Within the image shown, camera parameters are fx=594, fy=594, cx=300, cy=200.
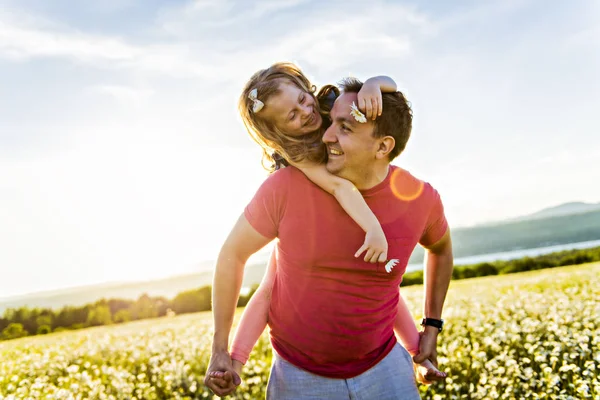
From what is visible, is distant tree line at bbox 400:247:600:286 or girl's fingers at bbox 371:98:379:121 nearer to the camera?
girl's fingers at bbox 371:98:379:121

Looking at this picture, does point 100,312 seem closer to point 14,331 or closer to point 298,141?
point 14,331

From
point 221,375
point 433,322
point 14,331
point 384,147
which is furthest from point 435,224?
point 14,331

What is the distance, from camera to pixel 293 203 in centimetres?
313

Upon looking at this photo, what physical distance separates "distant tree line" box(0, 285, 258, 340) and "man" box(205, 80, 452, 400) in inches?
875

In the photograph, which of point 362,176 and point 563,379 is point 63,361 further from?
point 362,176

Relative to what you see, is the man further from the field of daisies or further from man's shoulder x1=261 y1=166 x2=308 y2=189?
the field of daisies

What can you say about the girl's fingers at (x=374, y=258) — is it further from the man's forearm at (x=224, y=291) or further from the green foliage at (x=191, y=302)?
the green foliage at (x=191, y=302)

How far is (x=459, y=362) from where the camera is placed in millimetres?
8422

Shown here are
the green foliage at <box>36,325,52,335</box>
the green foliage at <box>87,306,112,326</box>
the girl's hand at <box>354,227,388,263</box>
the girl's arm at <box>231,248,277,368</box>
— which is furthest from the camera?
the green foliage at <box>87,306,112,326</box>

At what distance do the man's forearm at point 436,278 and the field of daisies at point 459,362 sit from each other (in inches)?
133

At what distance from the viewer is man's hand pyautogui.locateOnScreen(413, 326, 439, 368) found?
12.8ft

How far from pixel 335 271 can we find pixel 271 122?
1.24 metres

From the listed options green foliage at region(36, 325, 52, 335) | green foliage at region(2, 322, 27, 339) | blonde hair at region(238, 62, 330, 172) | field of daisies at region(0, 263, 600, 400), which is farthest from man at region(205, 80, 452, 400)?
green foliage at region(36, 325, 52, 335)

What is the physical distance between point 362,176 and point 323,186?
28 cm
